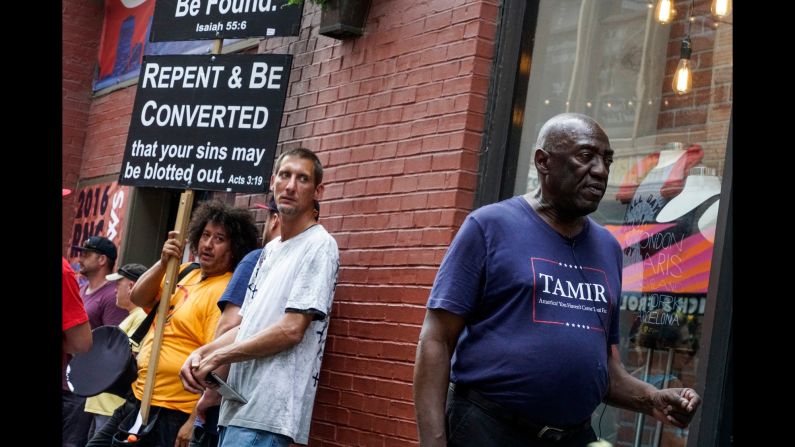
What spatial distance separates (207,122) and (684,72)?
2.98 meters

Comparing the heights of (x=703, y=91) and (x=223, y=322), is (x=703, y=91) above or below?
above

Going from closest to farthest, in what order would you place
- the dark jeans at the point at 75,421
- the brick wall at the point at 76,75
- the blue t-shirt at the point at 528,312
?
the blue t-shirt at the point at 528,312, the dark jeans at the point at 75,421, the brick wall at the point at 76,75

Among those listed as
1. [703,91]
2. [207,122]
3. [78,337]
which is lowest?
[78,337]

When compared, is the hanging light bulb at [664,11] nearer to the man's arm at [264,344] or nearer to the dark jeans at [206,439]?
the man's arm at [264,344]

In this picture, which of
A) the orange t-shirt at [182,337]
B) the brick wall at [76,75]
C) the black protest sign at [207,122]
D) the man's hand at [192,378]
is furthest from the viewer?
the brick wall at [76,75]

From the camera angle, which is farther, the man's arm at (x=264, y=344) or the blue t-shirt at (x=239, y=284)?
the blue t-shirt at (x=239, y=284)

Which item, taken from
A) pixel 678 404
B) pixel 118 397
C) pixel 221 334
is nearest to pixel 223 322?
pixel 221 334

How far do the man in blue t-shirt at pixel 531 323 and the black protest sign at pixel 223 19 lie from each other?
10.4 ft

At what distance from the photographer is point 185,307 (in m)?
6.99

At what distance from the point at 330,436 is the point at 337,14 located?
8.19ft

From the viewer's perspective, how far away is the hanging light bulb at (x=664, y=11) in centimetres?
571

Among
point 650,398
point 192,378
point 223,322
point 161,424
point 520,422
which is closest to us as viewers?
point 520,422

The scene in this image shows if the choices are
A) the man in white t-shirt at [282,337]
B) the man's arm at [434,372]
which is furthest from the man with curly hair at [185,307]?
the man's arm at [434,372]

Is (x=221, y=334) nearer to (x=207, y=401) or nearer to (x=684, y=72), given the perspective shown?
(x=207, y=401)
